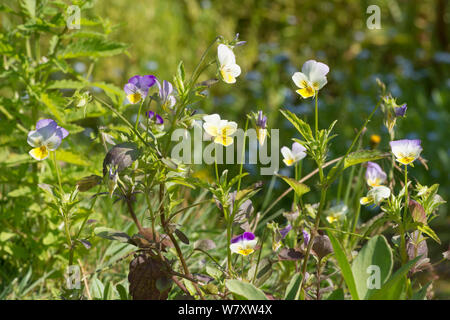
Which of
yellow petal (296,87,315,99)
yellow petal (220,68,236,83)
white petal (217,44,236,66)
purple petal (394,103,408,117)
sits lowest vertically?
purple petal (394,103,408,117)

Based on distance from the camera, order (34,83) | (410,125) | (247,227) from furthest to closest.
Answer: (410,125) → (34,83) → (247,227)

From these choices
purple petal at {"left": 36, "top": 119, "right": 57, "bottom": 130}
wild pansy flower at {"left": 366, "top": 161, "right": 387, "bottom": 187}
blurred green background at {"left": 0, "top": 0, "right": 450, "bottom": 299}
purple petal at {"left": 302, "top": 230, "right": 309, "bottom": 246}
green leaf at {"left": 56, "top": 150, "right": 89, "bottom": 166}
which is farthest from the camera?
blurred green background at {"left": 0, "top": 0, "right": 450, "bottom": 299}

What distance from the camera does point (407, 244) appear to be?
1.18 meters

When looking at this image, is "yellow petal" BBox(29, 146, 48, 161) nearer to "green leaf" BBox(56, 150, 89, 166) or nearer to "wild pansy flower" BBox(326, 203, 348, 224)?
"green leaf" BBox(56, 150, 89, 166)

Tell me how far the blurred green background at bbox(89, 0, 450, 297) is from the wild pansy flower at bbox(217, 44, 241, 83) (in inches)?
92.1

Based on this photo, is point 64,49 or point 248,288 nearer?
point 248,288

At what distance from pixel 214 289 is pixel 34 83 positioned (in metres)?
0.85

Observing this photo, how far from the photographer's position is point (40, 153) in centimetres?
115

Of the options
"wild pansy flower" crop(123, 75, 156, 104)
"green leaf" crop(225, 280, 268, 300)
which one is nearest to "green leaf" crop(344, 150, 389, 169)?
"green leaf" crop(225, 280, 268, 300)

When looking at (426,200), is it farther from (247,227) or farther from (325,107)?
(325,107)

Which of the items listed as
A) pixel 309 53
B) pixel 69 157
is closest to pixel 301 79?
pixel 69 157

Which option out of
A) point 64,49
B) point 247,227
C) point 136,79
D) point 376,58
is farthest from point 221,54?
point 376,58

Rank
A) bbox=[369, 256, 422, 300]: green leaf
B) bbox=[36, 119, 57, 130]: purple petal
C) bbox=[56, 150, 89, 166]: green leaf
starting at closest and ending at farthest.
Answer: bbox=[369, 256, 422, 300]: green leaf → bbox=[36, 119, 57, 130]: purple petal → bbox=[56, 150, 89, 166]: green leaf

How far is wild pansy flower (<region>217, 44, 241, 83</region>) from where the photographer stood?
1062 mm
